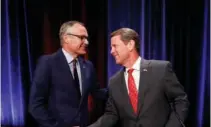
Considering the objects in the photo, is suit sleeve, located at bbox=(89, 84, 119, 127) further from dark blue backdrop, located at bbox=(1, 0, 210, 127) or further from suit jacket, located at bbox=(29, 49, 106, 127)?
dark blue backdrop, located at bbox=(1, 0, 210, 127)

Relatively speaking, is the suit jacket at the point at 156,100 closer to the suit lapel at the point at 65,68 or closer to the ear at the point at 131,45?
the ear at the point at 131,45

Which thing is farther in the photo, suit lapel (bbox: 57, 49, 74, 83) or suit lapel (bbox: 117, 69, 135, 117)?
suit lapel (bbox: 57, 49, 74, 83)

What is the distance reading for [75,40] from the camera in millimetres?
2311

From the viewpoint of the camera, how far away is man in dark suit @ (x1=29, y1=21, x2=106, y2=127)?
2.19 m

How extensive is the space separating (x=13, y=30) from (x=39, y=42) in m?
0.26

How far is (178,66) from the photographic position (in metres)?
3.12

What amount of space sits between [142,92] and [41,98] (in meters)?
0.63

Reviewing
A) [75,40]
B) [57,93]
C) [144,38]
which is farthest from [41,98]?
[144,38]

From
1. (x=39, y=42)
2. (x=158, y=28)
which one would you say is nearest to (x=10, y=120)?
(x=39, y=42)

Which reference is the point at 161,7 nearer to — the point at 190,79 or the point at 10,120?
the point at 190,79

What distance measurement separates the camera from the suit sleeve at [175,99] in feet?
6.73

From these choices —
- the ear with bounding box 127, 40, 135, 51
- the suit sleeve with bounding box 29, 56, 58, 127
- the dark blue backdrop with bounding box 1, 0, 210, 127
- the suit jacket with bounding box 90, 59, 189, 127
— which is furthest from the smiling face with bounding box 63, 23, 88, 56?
the dark blue backdrop with bounding box 1, 0, 210, 127

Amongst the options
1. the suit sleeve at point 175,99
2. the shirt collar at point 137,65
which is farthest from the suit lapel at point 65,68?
the suit sleeve at point 175,99

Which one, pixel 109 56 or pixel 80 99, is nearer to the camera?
pixel 80 99
